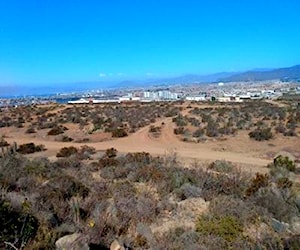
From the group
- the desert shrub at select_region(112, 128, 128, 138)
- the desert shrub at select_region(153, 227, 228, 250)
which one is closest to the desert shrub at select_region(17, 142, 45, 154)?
the desert shrub at select_region(112, 128, 128, 138)

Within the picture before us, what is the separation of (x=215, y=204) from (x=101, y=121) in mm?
28821

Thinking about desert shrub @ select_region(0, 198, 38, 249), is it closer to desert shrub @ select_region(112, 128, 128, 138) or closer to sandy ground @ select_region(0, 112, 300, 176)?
sandy ground @ select_region(0, 112, 300, 176)

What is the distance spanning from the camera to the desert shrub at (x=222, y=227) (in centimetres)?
824

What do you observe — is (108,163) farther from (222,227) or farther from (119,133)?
(119,133)

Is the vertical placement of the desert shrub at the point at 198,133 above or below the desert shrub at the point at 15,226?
below

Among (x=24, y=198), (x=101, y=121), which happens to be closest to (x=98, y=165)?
(x=24, y=198)

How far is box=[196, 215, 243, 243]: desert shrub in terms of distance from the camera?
8242 millimetres

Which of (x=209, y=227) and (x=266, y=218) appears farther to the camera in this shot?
(x=266, y=218)

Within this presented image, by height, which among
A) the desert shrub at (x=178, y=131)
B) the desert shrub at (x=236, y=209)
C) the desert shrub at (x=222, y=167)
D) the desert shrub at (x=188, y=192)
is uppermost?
the desert shrub at (x=236, y=209)

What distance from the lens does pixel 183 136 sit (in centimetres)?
2930

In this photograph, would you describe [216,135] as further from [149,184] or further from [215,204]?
[215,204]

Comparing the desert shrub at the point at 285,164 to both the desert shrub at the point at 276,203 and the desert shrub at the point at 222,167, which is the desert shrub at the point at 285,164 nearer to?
the desert shrub at the point at 222,167

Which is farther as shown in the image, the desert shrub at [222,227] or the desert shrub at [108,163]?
the desert shrub at [108,163]

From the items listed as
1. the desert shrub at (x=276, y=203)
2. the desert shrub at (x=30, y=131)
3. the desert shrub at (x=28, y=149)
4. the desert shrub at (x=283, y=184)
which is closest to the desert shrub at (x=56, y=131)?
the desert shrub at (x=30, y=131)
